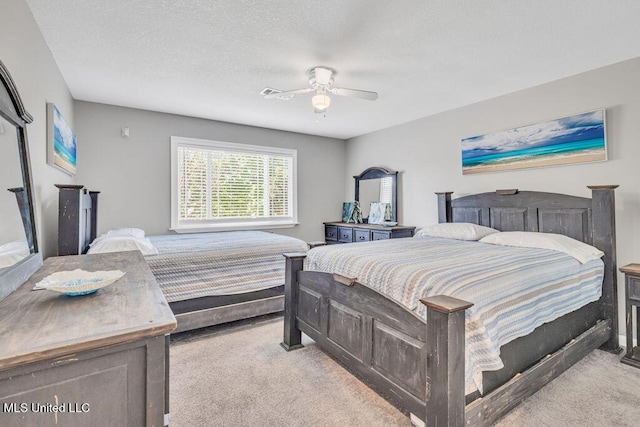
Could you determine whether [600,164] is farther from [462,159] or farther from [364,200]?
[364,200]

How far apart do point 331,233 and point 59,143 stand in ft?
12.8

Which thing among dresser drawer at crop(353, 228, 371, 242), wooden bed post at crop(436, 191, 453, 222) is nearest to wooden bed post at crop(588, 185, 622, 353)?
wooden bed post at crop(436, 191, 453, 222)

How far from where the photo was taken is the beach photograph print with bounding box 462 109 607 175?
2869 millimetres

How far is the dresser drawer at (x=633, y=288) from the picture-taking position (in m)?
2.39

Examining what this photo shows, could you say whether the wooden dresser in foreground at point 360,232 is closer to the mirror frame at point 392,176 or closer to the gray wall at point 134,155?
the mirror frame at point 392,176

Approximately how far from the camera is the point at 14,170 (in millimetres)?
1462

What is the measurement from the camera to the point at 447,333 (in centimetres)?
141

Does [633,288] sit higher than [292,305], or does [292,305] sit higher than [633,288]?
[633,288]

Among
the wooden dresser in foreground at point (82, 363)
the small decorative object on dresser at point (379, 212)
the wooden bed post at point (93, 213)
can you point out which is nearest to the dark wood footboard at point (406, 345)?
the wooden dresser in foreground at point (82, 363)

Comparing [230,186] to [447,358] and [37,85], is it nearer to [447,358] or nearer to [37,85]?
[37,85]

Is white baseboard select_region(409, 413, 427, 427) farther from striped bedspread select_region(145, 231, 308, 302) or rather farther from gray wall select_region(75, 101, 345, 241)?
gray wall select_region(75, 101, 345, 241)

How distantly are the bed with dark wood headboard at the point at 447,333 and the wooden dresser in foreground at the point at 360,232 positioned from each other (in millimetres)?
1356

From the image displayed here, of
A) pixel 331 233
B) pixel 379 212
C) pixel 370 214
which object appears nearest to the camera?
pixel 379 212

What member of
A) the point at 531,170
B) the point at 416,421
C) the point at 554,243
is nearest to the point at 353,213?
the point at 531,170
